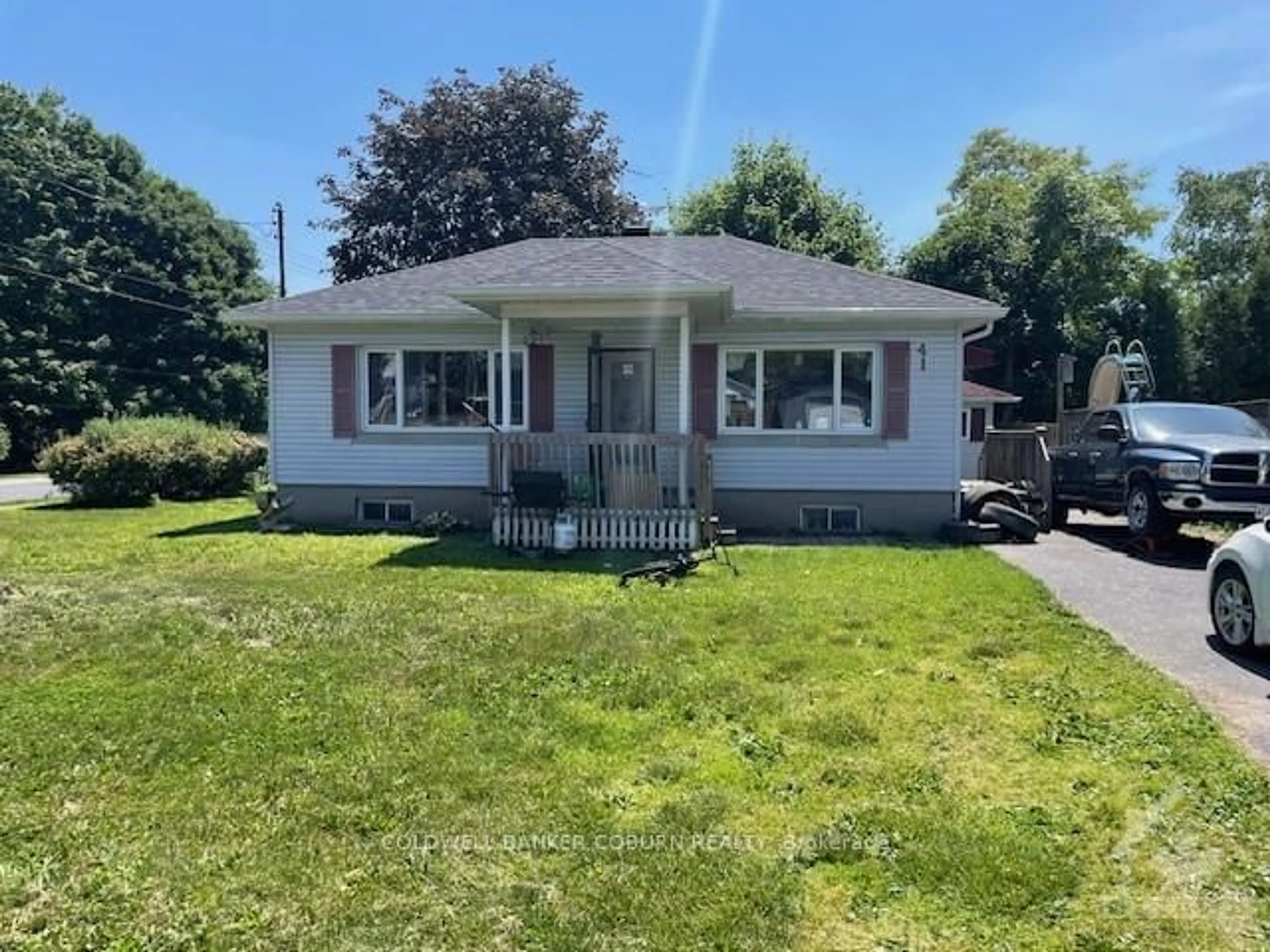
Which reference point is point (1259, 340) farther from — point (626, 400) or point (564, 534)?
point (564, 534)

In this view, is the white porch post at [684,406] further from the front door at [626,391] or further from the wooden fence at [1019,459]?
the wooden fence at [1019,459]

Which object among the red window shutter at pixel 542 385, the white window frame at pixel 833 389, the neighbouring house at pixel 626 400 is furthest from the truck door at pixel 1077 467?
the red window shutter at pixel 542 385

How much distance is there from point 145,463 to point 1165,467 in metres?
16.2

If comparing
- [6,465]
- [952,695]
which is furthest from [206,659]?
[6,465]

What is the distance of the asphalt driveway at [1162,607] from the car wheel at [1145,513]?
0.99 ft

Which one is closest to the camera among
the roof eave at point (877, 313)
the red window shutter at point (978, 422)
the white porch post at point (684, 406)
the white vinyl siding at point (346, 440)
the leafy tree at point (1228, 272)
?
the white porch post at point (684, 406)

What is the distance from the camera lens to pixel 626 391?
1288cm

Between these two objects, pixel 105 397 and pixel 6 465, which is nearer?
pixel 6 465

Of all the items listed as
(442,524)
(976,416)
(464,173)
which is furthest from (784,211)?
(442,524)

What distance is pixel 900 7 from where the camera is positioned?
38.2 feet

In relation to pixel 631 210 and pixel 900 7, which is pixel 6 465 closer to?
pixel 631 210

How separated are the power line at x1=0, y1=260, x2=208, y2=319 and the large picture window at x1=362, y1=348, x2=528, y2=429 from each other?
28156 mm

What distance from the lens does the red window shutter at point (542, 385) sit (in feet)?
41.7

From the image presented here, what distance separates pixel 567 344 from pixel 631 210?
22.1 metres
